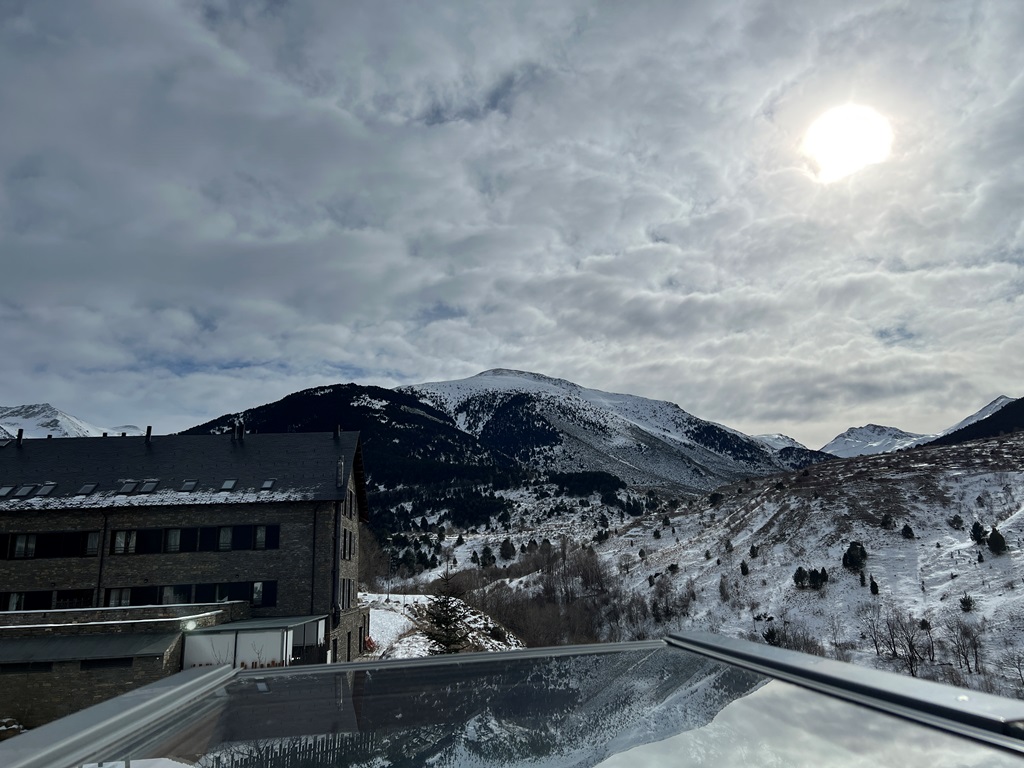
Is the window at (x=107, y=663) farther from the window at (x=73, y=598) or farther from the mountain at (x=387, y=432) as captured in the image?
the mountain at (x=387, y=432)

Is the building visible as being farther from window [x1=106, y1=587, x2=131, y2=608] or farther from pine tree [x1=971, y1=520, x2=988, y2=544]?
pine tree [x1=971, y1=520, x2=988, y2=544]

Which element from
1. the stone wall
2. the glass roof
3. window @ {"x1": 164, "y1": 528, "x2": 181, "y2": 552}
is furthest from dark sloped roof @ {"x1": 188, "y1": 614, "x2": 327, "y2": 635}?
the glass roof

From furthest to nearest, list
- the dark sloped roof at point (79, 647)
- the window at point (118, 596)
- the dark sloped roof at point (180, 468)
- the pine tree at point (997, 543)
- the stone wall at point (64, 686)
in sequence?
the pine tree at point (997, 543)
the dark sloped roof at point (180, 468)
the window at point (118, 596)
the dark sloped roof at point (79, 647)
the stone wall at point (64, 686)

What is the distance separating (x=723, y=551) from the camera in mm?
51500

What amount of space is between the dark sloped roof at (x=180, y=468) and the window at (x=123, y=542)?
1.20 meters

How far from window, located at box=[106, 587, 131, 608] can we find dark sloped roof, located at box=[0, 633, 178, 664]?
15.3 feet

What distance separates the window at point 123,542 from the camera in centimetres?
2714

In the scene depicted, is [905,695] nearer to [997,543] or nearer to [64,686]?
[64,686]

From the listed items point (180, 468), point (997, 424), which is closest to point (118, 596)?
point (180, 468)

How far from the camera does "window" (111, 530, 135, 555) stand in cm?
2714

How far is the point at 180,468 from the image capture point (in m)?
30.0

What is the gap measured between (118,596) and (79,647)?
5.65 meters

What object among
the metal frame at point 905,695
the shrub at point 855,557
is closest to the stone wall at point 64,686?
the metal frame at point 905,695

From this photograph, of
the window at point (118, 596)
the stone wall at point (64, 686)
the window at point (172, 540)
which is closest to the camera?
the stone wall at point (64, 686)
